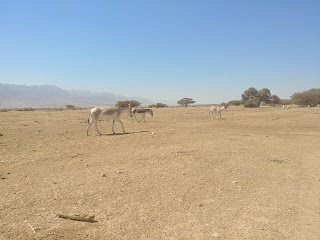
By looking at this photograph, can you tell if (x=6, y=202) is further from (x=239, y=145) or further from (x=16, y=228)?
(x=239, y=145)

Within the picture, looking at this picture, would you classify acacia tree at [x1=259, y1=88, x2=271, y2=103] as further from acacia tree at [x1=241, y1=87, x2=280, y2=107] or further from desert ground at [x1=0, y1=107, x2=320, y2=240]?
desert ground at [x1=0, y1=107, x2=320, y2=240]

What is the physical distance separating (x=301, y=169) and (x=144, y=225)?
Result: 17.0 ft

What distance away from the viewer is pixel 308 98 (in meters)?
57.5

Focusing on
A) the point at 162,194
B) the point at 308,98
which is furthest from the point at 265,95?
the point at 162,194

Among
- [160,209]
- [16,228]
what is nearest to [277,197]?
[160,209]

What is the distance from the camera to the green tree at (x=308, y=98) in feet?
184

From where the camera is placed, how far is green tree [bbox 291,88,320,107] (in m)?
56.0

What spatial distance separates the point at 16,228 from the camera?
3438mm

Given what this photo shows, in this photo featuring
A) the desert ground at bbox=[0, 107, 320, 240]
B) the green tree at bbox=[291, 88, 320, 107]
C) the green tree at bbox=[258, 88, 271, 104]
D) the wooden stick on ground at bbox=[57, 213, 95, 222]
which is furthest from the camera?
the green tree at bbox=[258, 88, 271, 104]

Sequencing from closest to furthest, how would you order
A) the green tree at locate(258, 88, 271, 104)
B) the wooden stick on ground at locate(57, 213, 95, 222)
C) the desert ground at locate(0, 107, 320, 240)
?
the desert ground at locate(0, 107, 320, 240), the wooden stick on ground at locate(57, 213, 95, 222), the green tree at locate(258, 88, 271, 104)

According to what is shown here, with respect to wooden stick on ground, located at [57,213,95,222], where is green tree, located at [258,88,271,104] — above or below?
above

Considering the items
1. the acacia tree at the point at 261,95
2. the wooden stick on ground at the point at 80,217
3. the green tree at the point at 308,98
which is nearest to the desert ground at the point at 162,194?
the wooden stick on ground at the point at 80,217

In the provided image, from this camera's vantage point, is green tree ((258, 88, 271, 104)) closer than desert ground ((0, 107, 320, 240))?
No

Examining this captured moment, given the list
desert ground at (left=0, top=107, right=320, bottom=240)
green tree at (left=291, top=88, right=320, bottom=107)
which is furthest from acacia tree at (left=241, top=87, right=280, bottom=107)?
desert ground at (left=0, top=107, right=320, bottom=240)
